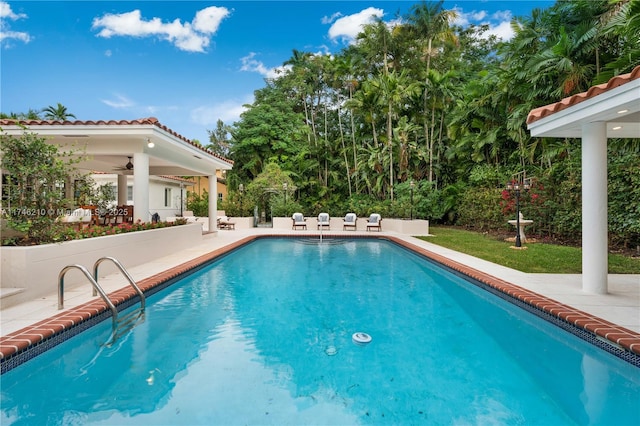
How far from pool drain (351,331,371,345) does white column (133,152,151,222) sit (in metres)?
6.95

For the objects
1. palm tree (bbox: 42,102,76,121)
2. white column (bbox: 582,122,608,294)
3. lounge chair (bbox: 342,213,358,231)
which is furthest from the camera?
palm tree (bbox: 42,102,76,121)

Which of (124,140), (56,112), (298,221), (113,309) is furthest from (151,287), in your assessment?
(56,112)

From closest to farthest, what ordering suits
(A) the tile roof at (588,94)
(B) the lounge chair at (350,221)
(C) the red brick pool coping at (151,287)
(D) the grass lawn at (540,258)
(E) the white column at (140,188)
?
(C) the red brick pool coping at (151,287), (A) the tile roof at (588,94), (D) the grass lawn at (540,258), (E) the white column at (140,188), (B) the lounge chair at (350,221)

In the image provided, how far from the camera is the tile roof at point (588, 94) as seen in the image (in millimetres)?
3927

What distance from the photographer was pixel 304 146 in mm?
24297

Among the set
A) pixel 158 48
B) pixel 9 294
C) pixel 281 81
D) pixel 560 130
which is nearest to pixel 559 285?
pixel 560 130

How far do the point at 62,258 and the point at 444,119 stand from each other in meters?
20.4

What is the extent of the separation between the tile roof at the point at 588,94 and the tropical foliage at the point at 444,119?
2934 millimetres

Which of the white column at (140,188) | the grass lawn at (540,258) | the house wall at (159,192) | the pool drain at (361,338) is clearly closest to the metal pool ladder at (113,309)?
the pool drain at (361,338)

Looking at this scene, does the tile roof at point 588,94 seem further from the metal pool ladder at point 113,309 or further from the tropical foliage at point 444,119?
the metal pool ladder at point 113,309

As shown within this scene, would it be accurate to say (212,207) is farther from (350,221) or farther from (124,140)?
(350,221)

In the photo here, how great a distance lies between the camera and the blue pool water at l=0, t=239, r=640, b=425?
2.89 metres

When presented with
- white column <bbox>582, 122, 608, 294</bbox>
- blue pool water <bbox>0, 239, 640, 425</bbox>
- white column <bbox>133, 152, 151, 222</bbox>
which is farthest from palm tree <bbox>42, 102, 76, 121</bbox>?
white column <bbox>582, 122, 608, 294</bbox>

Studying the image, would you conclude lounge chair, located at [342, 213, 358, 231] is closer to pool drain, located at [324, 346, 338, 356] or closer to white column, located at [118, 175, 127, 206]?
white column, located at [118, 175, 127, 206]
